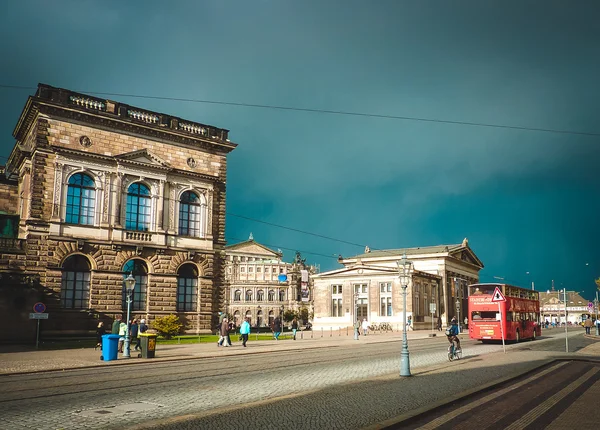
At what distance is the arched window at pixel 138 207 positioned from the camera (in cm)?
3991

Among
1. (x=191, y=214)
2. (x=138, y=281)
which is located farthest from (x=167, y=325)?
(x=191, y=214)

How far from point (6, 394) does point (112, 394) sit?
106 inches

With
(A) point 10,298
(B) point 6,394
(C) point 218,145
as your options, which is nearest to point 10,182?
(A) point 10,298

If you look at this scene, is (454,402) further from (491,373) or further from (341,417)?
(491,373)

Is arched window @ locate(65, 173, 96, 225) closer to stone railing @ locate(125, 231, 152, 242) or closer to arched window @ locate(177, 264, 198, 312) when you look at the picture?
stone railing @ locate(125, 231, 152, 242)

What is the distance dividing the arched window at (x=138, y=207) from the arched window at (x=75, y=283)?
14.6 ft

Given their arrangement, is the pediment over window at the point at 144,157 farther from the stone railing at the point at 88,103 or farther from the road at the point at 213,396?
the road at the point at 213,396

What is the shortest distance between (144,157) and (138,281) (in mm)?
9552

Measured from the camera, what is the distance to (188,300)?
42.0 meters

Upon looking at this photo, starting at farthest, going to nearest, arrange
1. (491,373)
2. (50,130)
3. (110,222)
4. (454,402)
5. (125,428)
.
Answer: (110,222) < (50,130) < (491,373) < (454,402) < (125,428)

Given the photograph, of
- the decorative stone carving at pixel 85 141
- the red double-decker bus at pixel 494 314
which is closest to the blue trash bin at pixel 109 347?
the decorative stone carving at pixel 85 141

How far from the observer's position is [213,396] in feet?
41.8

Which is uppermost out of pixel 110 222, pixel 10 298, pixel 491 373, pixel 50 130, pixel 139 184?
pixel 50 130

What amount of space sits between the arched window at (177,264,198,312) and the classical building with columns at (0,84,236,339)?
0.08 metres
